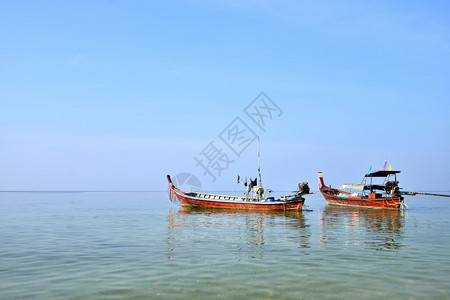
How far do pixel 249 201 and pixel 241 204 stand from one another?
1.18 m

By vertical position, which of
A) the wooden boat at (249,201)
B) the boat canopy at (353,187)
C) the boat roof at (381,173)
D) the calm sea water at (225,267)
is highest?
the boat roof at (381,173)

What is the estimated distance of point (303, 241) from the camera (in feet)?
61.7

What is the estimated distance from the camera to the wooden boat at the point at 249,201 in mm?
41719

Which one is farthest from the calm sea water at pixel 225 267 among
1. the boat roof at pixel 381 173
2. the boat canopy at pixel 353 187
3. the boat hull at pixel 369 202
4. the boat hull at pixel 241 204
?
Answer: the boat canopy at pixel 353 187

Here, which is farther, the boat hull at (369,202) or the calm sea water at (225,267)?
the boat hull at (369,202)

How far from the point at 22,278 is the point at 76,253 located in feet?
14.2

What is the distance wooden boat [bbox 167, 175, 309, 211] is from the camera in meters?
41.7

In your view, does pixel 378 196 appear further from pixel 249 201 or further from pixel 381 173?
pixel 249 201

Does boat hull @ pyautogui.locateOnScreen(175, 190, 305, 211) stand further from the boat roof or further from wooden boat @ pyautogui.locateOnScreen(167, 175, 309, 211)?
the boat roof

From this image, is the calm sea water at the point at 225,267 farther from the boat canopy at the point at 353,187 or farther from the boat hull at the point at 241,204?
the boat canopy at the point at 353,187

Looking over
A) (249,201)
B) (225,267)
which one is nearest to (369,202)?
(249,201)

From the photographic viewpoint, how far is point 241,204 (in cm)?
4331

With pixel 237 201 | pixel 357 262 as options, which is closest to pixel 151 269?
pixel 357 262

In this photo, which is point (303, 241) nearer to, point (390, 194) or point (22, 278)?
point (22, 278)
